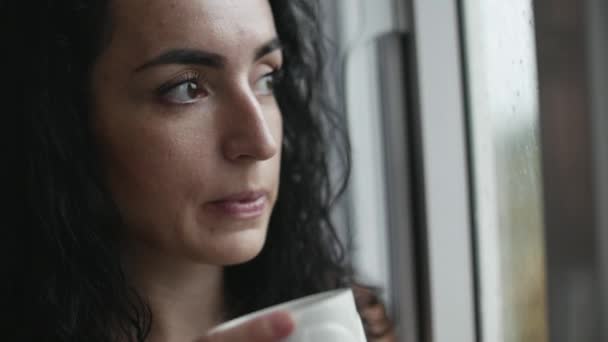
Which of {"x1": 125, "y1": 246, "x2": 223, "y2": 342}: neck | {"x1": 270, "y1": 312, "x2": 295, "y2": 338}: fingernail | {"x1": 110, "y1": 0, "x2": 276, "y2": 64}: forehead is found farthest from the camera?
{"x1": 125, "y1": 246, "x2": 223, "y2": 342}: neck

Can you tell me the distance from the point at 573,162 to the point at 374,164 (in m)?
0.62

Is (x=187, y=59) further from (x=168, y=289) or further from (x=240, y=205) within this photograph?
(x=168, y=289)

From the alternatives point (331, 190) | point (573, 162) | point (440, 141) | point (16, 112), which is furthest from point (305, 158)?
point (573, 162)

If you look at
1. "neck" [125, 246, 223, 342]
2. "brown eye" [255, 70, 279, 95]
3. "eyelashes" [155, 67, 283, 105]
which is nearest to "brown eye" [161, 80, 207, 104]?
"eyelashes" [155, 67, 283, 105]

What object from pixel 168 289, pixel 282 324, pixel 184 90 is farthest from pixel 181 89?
pixel 282 324

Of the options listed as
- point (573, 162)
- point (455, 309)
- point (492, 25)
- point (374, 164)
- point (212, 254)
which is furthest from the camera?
point (374, 164)

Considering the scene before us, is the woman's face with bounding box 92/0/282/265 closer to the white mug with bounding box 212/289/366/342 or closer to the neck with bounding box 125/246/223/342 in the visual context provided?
the neck with bounding box 125/246/223/342

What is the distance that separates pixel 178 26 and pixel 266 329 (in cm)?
39

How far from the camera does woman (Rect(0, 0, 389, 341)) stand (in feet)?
2.51

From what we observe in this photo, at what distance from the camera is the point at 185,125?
0.77 m

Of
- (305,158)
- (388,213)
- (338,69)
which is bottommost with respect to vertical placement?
(388,213)

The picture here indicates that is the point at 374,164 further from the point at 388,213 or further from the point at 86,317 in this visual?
the point at 86,317

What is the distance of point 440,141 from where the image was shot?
39.9 inches

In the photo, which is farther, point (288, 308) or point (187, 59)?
point (187, 59)
